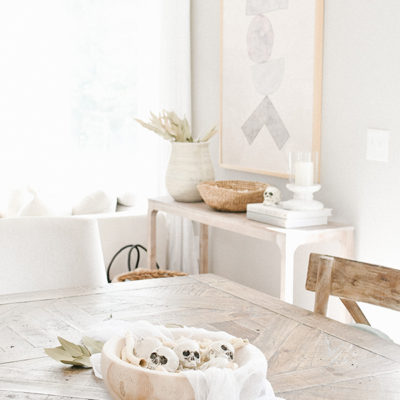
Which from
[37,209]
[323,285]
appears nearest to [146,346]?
[323,285]

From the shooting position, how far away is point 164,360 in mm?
1045

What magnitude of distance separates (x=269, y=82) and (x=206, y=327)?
A: 7.27ft

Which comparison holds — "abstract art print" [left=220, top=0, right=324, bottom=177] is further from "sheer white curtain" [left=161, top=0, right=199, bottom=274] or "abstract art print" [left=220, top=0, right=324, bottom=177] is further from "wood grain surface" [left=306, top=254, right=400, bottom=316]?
"wood grain surface" [left=306, top=254, right=400, bottom=316]

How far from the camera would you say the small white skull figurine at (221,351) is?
108cm

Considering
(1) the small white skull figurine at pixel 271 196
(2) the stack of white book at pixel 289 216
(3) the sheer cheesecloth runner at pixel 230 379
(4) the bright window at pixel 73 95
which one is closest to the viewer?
(3) the sheer cheesecloth runner at pixel 230 379

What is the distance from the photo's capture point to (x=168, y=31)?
4.25 metres

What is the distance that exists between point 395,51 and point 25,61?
8.57ft

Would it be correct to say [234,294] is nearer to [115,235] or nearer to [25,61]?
[115,235]

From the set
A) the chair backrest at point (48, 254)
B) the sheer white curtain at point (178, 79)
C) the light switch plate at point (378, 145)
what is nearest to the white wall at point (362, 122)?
the light switch plate at point (378, 145)

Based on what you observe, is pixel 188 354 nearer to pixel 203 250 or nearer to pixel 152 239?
pixel 152 239

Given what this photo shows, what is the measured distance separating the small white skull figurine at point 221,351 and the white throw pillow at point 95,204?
10.2 ft

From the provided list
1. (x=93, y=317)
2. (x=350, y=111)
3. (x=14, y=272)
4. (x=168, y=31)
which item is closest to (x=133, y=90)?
(x=168, y=31)

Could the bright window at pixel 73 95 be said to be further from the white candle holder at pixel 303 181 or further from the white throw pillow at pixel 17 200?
the white candle holder at pixel 303 181

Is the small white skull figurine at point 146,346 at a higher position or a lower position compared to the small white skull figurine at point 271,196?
higher
